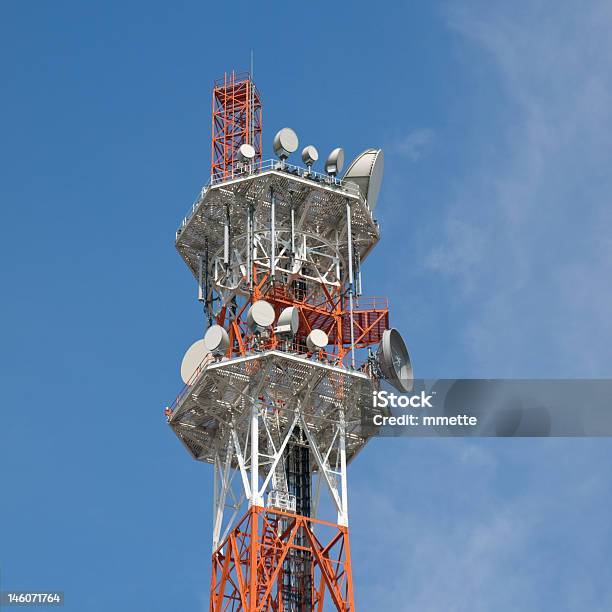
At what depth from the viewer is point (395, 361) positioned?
120 meters

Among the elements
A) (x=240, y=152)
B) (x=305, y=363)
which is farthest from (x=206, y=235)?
(x=305, y=363)

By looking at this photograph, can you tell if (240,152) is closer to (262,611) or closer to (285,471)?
(285,471)

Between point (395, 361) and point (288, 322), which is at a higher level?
point (288, 322)

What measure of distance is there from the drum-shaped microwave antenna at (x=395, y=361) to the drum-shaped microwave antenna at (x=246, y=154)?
15.1 meters

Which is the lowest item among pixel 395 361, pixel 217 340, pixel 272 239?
pixel 395 361

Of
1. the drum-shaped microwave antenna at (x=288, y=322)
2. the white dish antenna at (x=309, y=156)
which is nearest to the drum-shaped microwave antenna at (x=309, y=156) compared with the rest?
the white dish antenna at (x=309, y=156)

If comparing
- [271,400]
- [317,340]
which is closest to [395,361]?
[317,340]

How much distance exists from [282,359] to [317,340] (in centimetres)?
298

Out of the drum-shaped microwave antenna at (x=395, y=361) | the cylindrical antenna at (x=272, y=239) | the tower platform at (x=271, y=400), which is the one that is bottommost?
the tower platform at (x=271, y=400)

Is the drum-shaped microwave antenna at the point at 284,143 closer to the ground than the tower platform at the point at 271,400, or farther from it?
farther from it

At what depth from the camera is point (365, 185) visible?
Result: 12962 centimetres

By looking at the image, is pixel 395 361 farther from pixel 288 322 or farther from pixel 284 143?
pixel 284 143

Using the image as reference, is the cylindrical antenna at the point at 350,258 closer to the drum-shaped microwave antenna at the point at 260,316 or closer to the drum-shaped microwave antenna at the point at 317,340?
the drum-shaped microwave antenna at the point at 317,340

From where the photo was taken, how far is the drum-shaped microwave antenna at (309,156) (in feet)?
412
